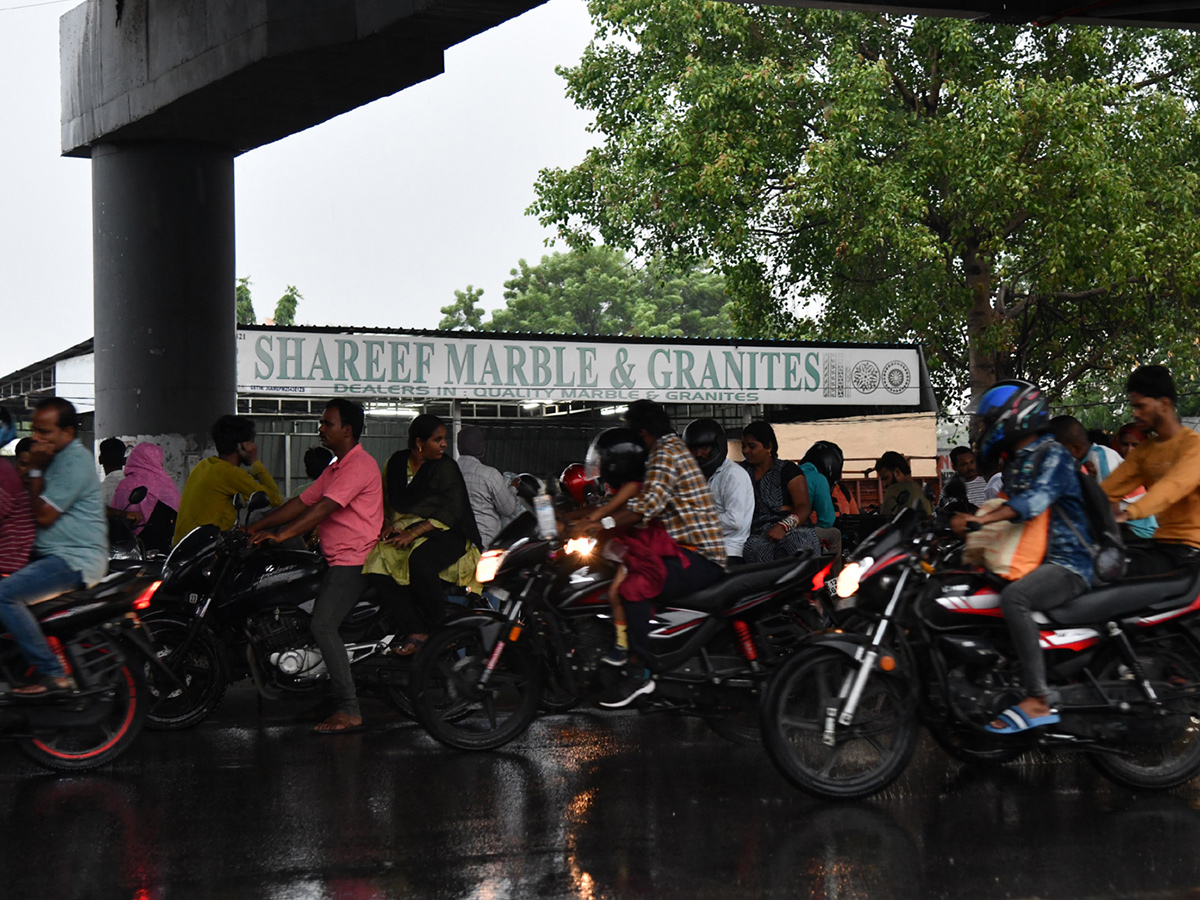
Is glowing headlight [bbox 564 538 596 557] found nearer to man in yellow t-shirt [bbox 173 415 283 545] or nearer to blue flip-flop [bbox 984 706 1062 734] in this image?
blue flip-flop [bbox 984 706 1062 734]

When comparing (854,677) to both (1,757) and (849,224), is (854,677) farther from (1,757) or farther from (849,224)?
(849,224)

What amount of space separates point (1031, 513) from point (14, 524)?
4517 mm

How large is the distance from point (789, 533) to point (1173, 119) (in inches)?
716

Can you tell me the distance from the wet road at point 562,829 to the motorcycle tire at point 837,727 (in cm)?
11

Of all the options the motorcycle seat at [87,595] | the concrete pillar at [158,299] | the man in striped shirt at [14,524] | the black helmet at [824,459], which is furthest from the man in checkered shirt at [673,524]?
the concrete pillar at [158,299]

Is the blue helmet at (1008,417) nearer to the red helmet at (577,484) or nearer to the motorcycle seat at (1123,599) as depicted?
the motorcycle seat at (1123,599)

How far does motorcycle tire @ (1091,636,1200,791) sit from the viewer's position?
5668 mm

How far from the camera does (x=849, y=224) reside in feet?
76.2

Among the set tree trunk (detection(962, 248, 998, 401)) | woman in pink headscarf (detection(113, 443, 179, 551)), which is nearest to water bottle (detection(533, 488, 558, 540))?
woman in pink headscarf (detection(113, 443, 179, 551))

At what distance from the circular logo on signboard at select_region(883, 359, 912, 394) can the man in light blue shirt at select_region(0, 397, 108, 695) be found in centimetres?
1488

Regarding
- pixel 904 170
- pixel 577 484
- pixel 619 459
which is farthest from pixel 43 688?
pixel 904 170

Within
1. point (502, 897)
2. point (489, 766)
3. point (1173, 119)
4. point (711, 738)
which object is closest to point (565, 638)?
point (489, 766)

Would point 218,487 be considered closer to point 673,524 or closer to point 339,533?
point 339,533

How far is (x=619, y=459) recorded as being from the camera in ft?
21.9
